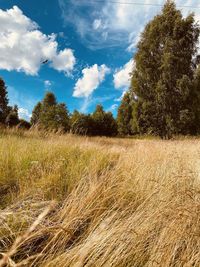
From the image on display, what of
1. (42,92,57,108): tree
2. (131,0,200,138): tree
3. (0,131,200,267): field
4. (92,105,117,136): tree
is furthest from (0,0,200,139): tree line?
(42,92,57,108): tree

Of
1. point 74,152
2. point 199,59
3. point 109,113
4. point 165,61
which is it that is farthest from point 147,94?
point 109,113

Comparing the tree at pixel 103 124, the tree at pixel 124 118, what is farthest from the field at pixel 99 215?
the tree at pixel 103 124

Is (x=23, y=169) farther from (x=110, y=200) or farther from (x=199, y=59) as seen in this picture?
(x=199, y=59)

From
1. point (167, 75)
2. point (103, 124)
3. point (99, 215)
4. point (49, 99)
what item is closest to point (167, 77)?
point (167, 75)

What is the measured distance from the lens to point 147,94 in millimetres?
15367

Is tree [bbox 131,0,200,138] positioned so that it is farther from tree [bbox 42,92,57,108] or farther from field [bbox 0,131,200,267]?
tree [bbox 42,92,57,108]

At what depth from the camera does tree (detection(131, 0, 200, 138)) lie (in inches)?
573

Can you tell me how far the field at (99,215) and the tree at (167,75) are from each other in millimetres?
11633

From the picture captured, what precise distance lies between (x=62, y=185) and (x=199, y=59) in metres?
15.4

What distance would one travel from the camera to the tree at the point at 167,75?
47.8ft

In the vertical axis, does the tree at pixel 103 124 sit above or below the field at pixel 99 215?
above

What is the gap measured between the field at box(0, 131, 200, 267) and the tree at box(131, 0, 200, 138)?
11.6 m

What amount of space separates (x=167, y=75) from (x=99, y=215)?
14031 mm

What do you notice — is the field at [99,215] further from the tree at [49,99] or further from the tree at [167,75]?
the tree at [49,99]
